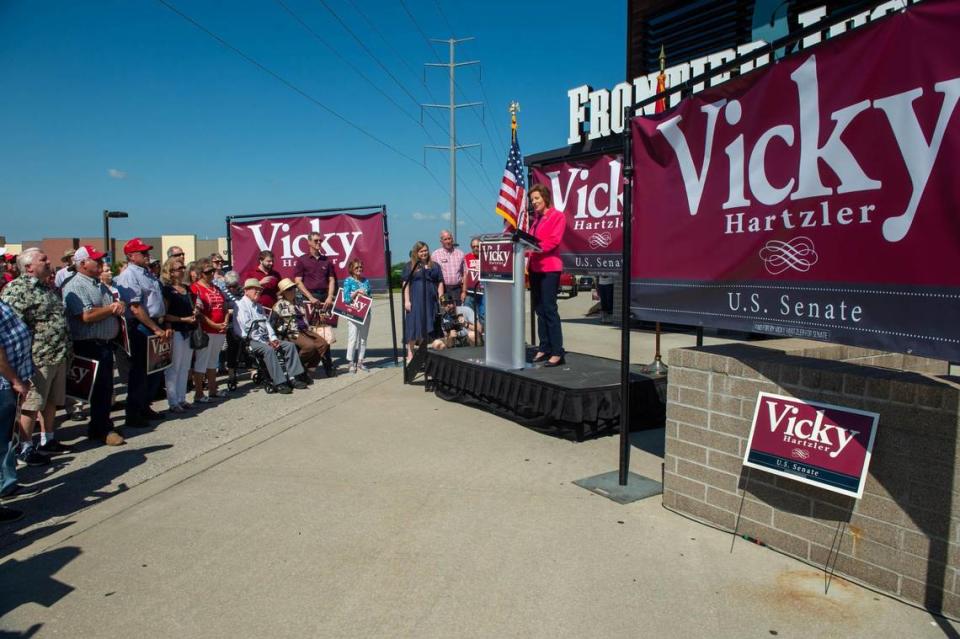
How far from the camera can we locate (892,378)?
10.2 ft

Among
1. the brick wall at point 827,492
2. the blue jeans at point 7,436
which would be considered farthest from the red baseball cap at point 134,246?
the brick wall at point 827,492

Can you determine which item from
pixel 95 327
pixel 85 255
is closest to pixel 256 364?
pixel 95 327

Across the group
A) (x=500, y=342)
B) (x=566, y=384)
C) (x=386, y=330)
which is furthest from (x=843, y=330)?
(x=386, y=330)

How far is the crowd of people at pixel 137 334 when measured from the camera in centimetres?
519

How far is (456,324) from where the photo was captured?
1013cm

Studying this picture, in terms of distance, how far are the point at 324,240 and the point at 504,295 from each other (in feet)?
17.2

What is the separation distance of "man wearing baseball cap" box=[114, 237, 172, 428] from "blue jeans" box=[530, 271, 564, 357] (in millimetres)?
4240

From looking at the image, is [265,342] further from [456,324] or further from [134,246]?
[456,324]

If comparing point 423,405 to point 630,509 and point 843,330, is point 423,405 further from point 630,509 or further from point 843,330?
point 843,330

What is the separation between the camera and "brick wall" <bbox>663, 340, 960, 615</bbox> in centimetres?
288

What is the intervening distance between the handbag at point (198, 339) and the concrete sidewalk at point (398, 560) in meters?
2.10

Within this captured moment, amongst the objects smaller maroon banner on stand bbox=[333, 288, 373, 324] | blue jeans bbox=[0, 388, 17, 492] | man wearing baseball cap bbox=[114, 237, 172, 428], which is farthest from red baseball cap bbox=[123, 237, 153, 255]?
smaller maroon banner on stand bbox=[333, 288, 373, 324]

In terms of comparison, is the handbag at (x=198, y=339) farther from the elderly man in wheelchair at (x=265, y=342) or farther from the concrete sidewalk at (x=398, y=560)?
the concrete sidewalk at (x=398, y=560)

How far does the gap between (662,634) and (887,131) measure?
A: 8.72 ft
